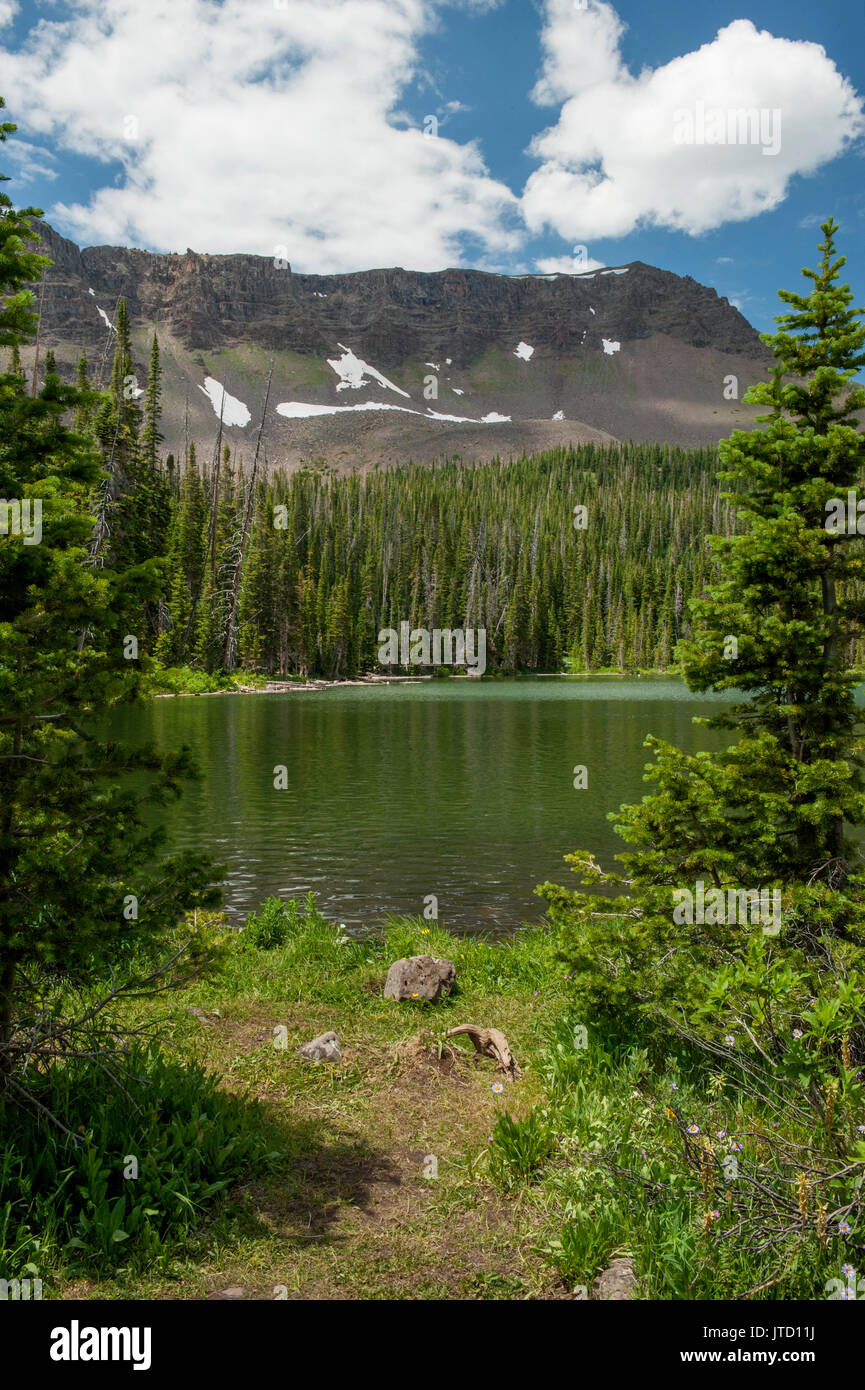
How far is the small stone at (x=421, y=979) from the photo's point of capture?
29.2 ft

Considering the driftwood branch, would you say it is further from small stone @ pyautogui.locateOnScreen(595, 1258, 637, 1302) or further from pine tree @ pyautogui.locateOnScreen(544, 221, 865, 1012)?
small stone @ pyautogui.locateOnScreen(595, 1258, 637, 1302)

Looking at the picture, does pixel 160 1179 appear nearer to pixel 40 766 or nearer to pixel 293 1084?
pixel 293 1084

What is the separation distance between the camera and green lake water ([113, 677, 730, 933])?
50.7 ft

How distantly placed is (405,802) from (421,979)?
15.1 meters

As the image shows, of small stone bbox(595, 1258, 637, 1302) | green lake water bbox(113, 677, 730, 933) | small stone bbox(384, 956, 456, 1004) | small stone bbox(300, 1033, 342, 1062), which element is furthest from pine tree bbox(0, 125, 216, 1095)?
small stone bbox(384, 956, 456, 1004)

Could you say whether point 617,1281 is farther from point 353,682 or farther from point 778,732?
point 353,682

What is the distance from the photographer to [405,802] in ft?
78.9

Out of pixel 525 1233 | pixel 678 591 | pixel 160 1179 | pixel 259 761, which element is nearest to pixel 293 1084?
pixel 160 1179

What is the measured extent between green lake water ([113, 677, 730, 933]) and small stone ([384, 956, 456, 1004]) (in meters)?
3.92

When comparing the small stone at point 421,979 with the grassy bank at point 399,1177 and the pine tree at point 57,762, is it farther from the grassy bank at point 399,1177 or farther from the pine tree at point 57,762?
the pine tree at point 57,762

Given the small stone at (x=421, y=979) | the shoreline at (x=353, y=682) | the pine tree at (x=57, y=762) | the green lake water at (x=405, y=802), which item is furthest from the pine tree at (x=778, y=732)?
the shoreline at (x=353, y=682)

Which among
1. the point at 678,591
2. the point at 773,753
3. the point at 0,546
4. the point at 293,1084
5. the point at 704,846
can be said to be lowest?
the point at 293,1084

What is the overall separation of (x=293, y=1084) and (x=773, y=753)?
202 inches

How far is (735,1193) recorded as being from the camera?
421 centimetres
